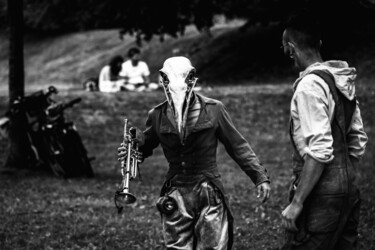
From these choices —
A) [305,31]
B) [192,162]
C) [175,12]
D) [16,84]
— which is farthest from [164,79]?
[175,12]

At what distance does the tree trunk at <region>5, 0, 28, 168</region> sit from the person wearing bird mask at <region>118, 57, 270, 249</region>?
27.9ft

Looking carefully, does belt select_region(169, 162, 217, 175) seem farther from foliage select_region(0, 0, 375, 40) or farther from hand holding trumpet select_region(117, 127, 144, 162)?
foliage select_region(0, 0, 375, 40)

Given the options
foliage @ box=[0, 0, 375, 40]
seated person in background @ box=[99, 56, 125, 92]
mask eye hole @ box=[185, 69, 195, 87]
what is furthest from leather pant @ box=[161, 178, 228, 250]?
foliage @ box=[0, 0, 375, 40]

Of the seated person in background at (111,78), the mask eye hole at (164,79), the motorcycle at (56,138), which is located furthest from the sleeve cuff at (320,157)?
the seated person in background at (111,78)

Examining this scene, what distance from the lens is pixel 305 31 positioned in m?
4.25

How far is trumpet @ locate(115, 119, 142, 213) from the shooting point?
14.9 ft

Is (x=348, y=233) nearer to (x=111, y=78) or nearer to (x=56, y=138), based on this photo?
(x=56, y=138)

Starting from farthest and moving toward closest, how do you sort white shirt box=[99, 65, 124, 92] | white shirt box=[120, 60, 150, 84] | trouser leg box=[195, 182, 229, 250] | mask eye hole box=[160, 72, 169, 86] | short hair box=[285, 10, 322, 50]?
white shirt box=[120, 60, 150, 84]
white shirt box=[99, 65, 124, 92]
mask eye hole box=[160, 72, 169, 86]
trouser leg box=[195, 182, 229, 250]
short hair box=[285, 10, 322, 50]

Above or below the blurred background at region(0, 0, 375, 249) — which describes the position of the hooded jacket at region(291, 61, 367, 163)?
above

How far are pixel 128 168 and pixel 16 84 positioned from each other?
30.1 feet

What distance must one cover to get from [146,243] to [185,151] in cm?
306

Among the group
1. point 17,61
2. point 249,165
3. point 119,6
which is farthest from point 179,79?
point 119,6

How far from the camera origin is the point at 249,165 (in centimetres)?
520

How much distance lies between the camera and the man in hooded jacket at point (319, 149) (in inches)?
158
